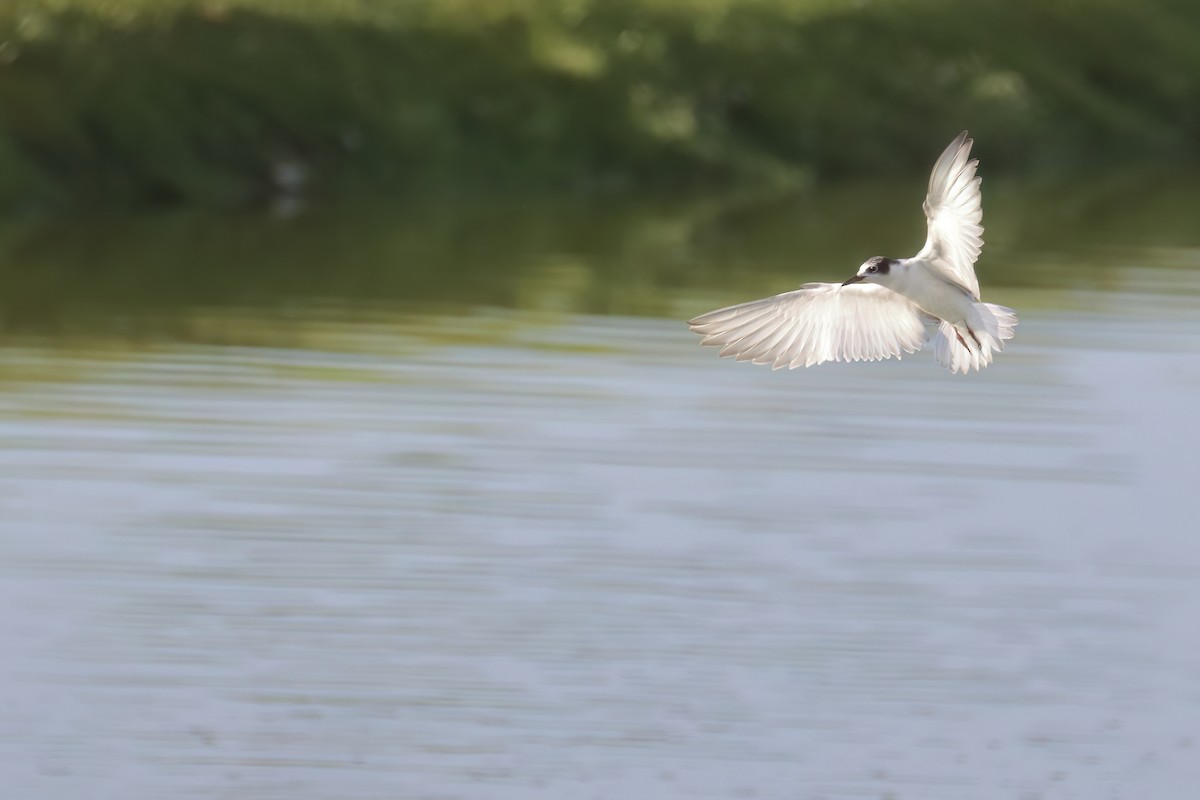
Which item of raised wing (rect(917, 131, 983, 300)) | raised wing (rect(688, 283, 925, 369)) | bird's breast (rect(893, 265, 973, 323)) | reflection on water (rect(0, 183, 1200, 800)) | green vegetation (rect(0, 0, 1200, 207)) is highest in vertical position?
green vegetation (rect(0, 0, 1200, 207))

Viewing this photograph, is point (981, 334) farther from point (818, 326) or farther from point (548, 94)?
point (548, 94)

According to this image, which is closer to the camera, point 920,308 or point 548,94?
point 920,308

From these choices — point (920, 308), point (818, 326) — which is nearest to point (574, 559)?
point (818, 326)

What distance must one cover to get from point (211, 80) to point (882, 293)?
1836 centimetres

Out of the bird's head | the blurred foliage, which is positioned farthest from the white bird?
the blurred foliage

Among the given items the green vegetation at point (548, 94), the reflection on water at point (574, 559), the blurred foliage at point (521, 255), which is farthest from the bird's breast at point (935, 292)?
the green vegetation at point (548, 94)

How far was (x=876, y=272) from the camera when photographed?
304 inches

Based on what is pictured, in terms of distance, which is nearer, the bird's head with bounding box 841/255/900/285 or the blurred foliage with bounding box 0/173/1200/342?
the bird's head with bounding box 841/255/900/285

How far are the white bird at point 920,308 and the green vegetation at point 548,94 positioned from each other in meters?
16.9

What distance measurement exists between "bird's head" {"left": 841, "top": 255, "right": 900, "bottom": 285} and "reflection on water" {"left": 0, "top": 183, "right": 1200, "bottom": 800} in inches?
105

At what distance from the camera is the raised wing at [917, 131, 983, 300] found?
778 centimetres

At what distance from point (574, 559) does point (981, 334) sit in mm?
5277

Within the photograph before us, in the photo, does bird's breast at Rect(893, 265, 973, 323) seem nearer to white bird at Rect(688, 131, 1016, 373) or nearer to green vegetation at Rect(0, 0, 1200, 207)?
white bird at Rect(688, 131, 1016, 373)

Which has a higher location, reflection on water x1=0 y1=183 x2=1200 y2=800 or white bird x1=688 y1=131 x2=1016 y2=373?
white bird x1=688 y1=131 x2=1016 y2=373
